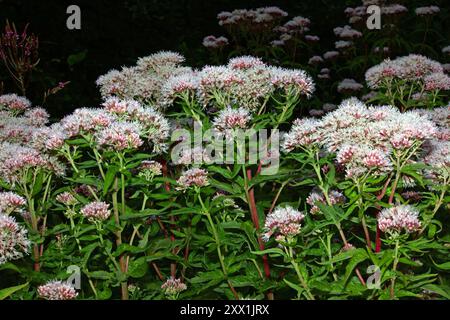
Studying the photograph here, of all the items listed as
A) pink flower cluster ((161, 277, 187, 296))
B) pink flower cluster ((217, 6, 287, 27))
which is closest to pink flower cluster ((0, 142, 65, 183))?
pink flower cluster ((161, 277, 187, 296))

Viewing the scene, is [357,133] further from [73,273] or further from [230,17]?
[230,17]

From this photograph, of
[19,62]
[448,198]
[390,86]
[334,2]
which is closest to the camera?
[448,198]

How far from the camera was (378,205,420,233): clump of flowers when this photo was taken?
8.38 ft

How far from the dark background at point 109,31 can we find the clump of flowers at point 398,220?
5.35 metres

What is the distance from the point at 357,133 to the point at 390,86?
5.02 feet

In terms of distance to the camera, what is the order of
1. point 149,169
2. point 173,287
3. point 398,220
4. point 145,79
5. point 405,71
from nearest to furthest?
point 398,220, point 173,287, point 149,169, point 145,79, point 405,71

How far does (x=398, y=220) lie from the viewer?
2559mm

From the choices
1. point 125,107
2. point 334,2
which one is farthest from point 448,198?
point 334,2

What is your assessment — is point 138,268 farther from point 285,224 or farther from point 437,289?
point 437,289

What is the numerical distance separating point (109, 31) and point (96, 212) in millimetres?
6383

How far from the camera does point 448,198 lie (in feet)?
9.14

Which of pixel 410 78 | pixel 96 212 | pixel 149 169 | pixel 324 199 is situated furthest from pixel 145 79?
pixel 410 78

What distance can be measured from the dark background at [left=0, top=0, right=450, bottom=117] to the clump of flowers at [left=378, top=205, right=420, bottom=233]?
5.35 meters

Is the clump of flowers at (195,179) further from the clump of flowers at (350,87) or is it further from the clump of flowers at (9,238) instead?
the clump of flowers at (350,87)
